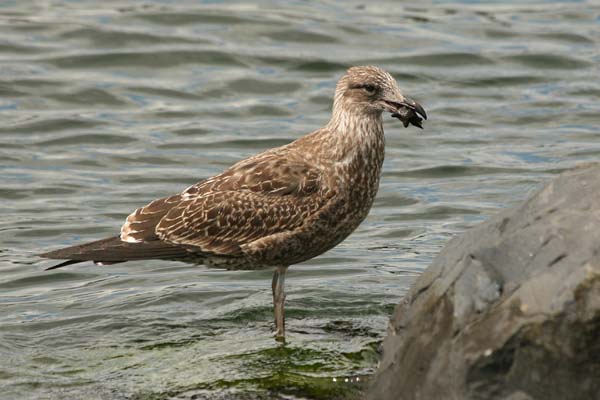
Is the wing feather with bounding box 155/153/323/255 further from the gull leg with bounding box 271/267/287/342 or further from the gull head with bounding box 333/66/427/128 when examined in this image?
the gull head with bounding box 333/66/427/128

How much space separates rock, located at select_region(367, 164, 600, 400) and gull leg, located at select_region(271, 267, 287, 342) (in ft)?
7.42

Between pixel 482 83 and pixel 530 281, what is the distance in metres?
11.2

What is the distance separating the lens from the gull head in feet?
27.9

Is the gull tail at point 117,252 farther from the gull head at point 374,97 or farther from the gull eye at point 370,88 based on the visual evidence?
the gull eye at point 370,88

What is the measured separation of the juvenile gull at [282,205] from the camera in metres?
8.32

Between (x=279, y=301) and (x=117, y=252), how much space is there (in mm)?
1073

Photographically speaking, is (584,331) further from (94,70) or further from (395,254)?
(94,70)

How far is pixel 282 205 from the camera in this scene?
8.33 meters

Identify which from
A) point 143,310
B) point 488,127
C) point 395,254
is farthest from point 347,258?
point 488,127

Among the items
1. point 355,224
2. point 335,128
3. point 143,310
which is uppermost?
point 335,128

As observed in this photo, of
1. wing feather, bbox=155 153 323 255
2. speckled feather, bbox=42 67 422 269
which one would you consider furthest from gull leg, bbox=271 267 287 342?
wing feather, bbox=155 153 323 255

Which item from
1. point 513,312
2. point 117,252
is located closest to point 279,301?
point 117,252

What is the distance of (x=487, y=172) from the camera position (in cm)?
1319

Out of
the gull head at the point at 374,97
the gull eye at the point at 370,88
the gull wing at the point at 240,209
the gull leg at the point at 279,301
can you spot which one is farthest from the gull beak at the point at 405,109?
the gull leg at the point at 279,301
